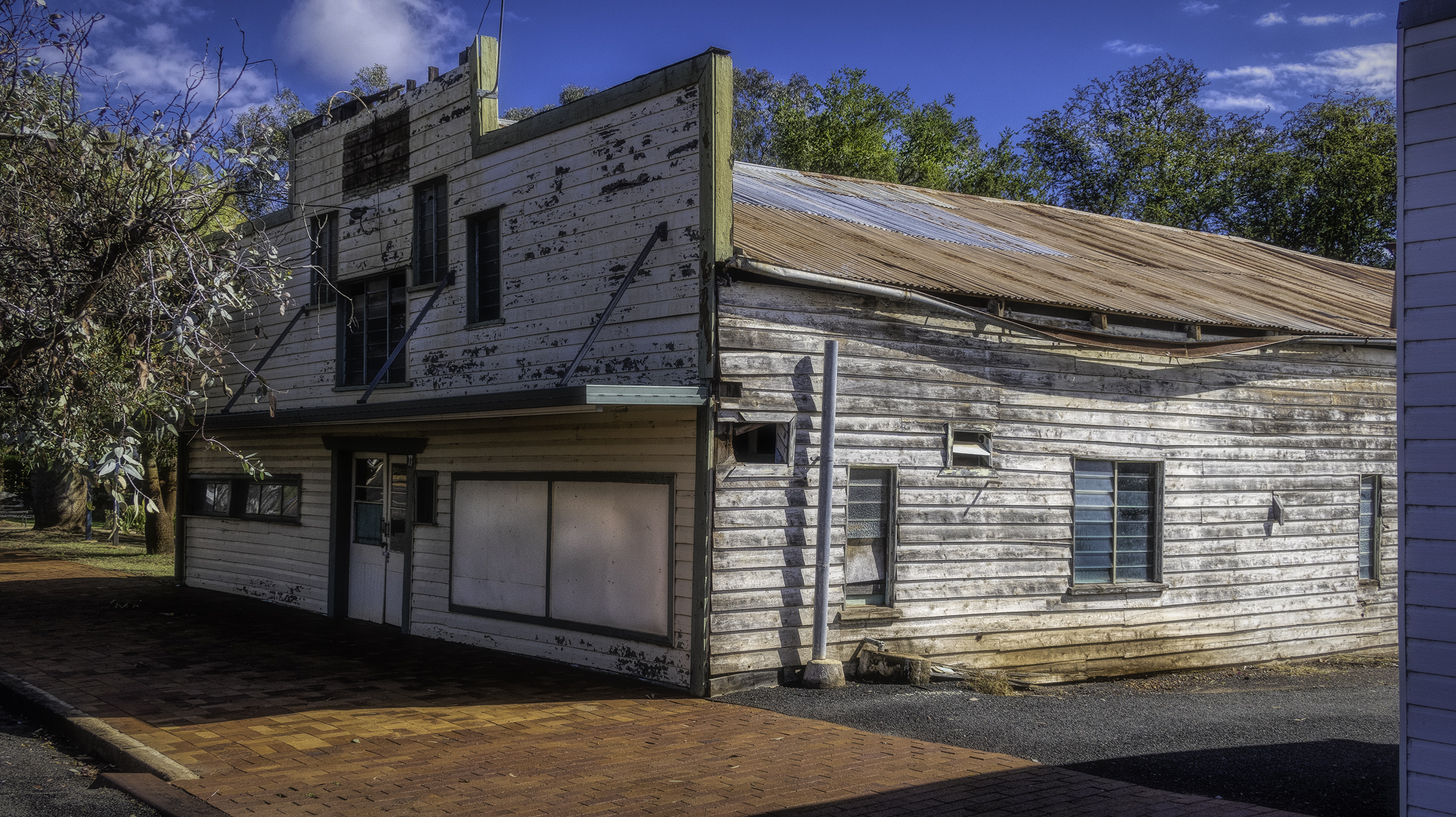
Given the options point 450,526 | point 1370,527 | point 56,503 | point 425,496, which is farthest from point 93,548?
point 1370,527

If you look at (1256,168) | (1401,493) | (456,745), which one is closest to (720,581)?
(456,745)

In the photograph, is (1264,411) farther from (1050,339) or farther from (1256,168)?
(1256,168)

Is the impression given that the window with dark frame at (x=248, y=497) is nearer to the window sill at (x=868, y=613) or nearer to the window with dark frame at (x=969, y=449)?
the window sill at (x=868, y=613)

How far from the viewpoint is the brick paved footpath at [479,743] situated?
671cm

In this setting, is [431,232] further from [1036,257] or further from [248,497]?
[1036,257]

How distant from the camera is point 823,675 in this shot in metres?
9.97

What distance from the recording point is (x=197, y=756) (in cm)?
772

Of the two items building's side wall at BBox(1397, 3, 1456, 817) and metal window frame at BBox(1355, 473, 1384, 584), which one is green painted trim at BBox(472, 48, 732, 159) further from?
metal window frame at BBox(1355, 473, 1384, 584)

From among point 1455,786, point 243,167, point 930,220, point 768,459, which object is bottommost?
point 1455,786

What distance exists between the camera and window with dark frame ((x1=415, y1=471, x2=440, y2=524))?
13.4m

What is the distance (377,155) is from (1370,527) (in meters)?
13.3

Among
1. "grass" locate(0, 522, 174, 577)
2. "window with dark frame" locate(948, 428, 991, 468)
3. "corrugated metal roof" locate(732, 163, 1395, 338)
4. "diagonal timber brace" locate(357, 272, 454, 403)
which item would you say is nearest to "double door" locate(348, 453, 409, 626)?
"diagonal timber brace" locate(357, 272, 454, 403)

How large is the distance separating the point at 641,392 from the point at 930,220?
7.12 metres

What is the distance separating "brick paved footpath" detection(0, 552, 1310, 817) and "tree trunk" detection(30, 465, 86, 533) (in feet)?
61.0
